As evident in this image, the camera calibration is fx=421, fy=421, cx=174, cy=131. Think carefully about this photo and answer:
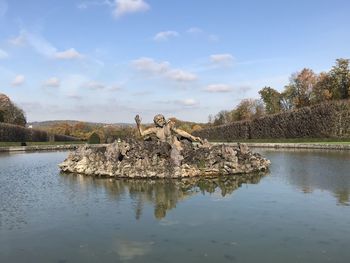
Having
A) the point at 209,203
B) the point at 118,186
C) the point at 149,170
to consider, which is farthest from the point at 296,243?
the point at 149,170

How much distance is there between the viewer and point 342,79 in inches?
2702

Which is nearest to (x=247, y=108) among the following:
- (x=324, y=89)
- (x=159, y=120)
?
(x=324, y=89)

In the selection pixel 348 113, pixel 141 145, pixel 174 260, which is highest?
pixel 348 113

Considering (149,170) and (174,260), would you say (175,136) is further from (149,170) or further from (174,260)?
(174,260)

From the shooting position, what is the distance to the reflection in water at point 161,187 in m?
12.3


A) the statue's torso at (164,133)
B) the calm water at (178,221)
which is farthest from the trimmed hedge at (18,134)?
the calm water at (178,221)

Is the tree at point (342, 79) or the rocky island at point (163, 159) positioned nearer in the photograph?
the rocky island at point (163, 159)

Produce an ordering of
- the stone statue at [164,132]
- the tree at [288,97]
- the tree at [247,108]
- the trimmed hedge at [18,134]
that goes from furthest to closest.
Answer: the tree at [247,108] < the tree at [288,97] < the trimmed hedge at [18,134] < the stone statue at [164,132]

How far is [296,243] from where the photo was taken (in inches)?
312

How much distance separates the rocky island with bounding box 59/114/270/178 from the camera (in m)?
17.9

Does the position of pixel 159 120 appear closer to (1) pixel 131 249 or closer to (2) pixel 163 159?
(2) pixel 163 159

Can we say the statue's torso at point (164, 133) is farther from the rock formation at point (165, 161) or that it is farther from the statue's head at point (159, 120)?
the rock formation at point (165, 161)

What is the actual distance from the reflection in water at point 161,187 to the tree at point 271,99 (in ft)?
261

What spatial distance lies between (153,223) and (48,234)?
2297 millimetres
